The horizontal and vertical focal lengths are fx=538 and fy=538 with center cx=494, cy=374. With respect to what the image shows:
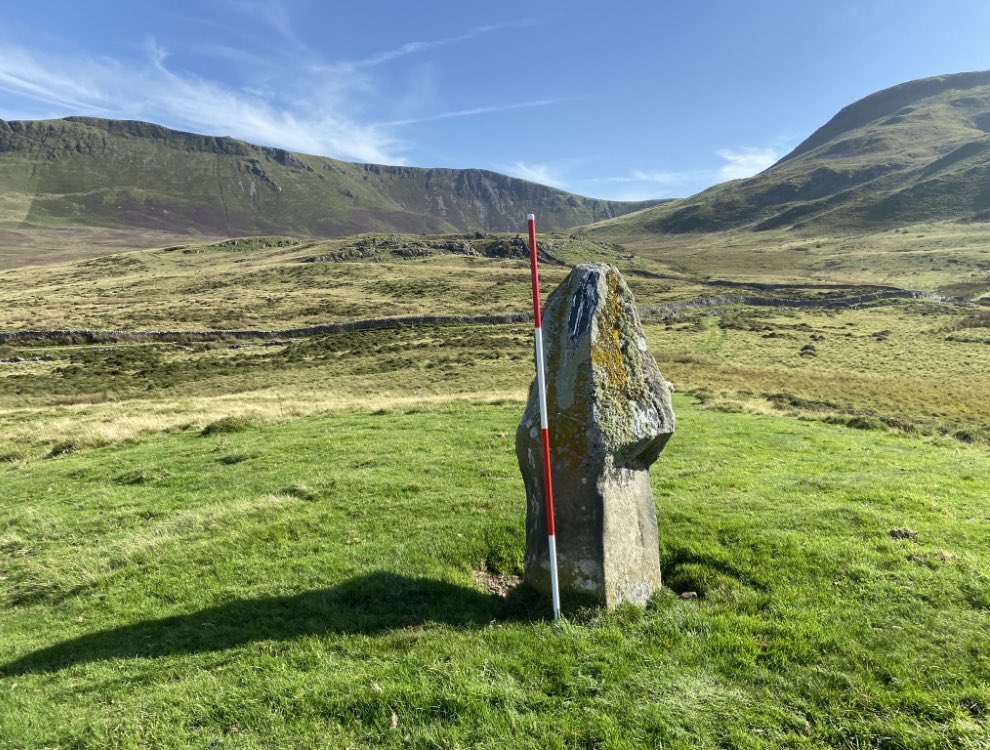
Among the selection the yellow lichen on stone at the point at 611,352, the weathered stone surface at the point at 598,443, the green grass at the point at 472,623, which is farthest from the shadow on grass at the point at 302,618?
the yellow lichen on stone at the point at 611,352

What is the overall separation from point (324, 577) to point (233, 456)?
10.2m

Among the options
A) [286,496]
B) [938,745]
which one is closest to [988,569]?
[938,745]

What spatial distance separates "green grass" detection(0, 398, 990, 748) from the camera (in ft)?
17.7

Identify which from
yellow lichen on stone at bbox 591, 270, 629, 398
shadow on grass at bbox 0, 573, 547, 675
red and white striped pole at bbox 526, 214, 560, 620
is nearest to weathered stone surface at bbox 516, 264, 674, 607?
yellow lichen on stone at bbox 591, 270, 629, 398

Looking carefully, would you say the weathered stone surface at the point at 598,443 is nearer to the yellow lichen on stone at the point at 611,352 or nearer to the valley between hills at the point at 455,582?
the yellow lichen on stone at the point at 611,352

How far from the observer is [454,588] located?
8.41m

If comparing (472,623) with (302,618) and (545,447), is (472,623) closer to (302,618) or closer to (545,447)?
(302,618)

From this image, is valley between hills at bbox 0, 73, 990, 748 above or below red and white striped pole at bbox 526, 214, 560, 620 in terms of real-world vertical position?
below

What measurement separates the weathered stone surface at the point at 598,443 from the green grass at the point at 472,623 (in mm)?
637

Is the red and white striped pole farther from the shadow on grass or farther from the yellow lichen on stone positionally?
the yellow lichen on stone

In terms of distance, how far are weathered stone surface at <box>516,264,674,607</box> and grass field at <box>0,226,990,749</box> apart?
574 mm

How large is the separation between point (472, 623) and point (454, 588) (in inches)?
45.7

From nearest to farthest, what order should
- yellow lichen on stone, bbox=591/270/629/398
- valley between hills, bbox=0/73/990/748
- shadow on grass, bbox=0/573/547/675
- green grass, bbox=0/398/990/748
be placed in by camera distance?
green grass, bbox=0/398/990/748, valley between hills, bbox=0/73/990/748, shadow on grass, bbox=0/573/547/675, yellow lichen on stone, bbox=591/270/629/398

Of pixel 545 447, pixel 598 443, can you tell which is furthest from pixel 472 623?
pixel 598 443
